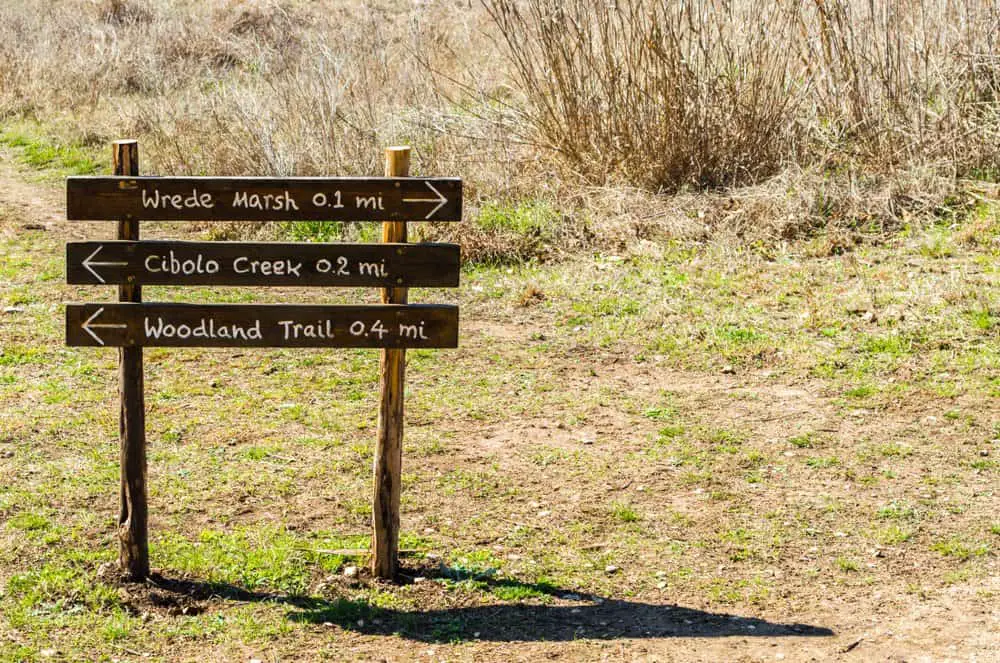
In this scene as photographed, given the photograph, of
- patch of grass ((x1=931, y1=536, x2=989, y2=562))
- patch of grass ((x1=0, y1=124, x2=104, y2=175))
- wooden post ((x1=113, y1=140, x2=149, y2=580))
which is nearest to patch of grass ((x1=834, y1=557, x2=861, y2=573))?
patch of grass ((x1=931, y1=536, x2=989, y2=562))

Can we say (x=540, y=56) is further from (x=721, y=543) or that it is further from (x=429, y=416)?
(x=721, y=543)

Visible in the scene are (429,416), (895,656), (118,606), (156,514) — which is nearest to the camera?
(895,656)

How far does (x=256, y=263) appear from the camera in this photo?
4.58m

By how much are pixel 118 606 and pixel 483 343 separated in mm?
3894

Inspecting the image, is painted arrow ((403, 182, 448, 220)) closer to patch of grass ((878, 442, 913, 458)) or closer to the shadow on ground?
the shadow on ground

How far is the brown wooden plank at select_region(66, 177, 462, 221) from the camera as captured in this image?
4574 mm

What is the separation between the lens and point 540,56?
37.9 feet

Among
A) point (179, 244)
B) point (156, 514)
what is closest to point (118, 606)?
point (156, 514)

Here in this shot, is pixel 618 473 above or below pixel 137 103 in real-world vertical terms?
below

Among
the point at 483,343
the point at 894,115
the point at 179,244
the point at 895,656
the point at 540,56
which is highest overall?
the point at 540,56

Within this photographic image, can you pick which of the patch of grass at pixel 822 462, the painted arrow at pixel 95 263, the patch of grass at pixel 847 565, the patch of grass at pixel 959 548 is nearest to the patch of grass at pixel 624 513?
the patch of grass at pixel 847 565

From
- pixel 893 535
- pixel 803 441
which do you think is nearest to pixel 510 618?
pixel 893 535

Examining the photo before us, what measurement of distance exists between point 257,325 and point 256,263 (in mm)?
240

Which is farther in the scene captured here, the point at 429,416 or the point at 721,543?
the point at 429,416
